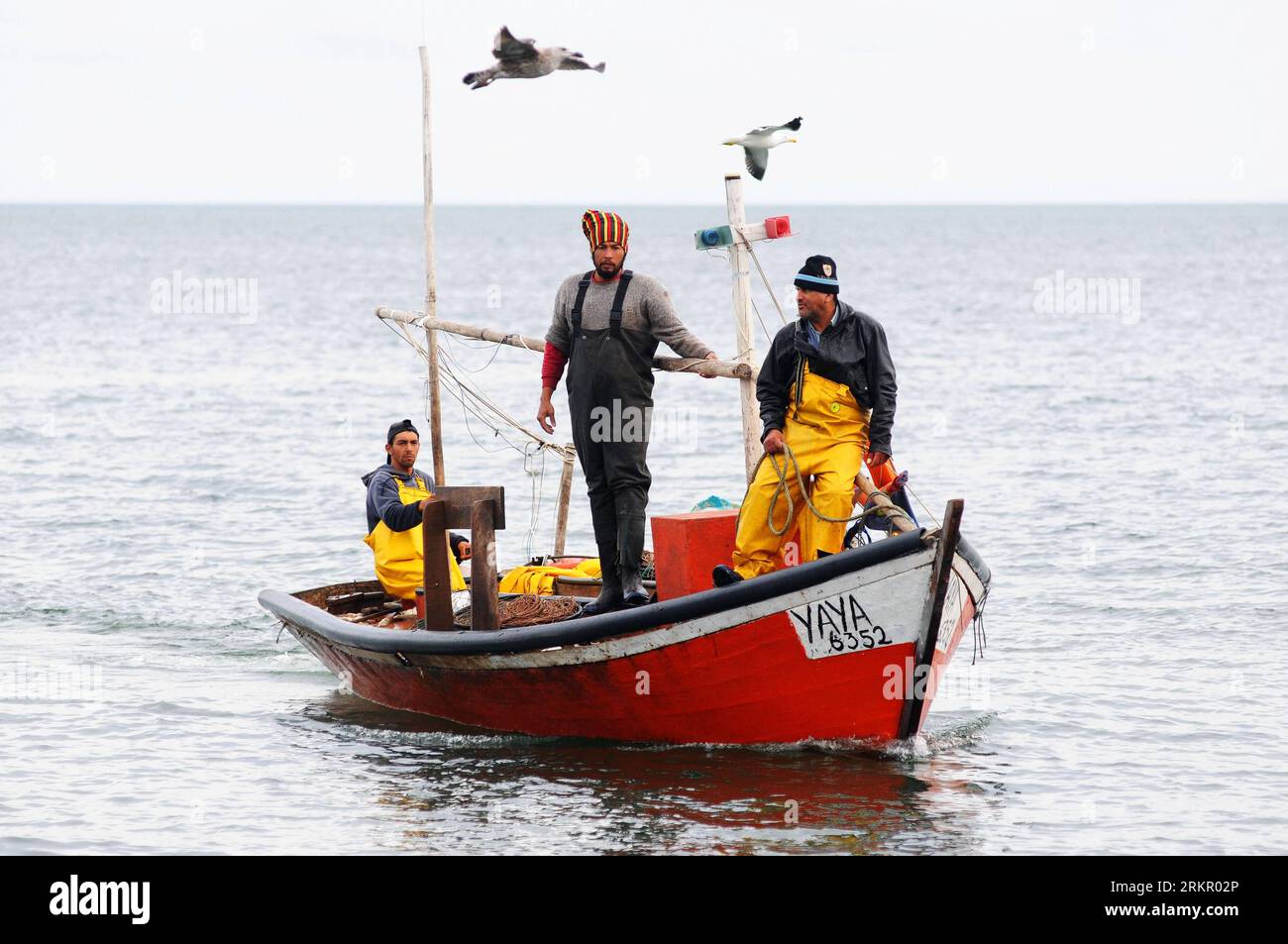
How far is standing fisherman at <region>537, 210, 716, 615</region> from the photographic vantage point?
905cm

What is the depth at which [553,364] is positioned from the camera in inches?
375

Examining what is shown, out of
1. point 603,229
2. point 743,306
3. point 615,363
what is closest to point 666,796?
point 615,363

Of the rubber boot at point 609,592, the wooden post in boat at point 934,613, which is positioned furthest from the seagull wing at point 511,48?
the wooden post in boat at point 934,613

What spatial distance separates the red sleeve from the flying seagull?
1.68 m

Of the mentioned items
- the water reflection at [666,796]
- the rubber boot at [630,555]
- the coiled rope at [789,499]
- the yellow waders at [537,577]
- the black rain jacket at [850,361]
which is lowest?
the water reflection at [666,796]

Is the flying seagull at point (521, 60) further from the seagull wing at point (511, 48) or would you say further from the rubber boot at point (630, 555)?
the rubber boot at point (630, 555)

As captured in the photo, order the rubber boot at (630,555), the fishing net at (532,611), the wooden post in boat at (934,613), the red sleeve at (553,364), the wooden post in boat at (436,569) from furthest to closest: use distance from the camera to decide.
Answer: the fishing net at (532,611) → the wooden post in boat at (436,569) → the red sleeve at (553,364) → the rubber boot at (630,555) → the wooden post in boat at (934,613)

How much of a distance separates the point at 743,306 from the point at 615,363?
89 centimetres

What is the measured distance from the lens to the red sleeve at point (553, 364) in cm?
947

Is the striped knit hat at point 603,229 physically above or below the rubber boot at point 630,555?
above

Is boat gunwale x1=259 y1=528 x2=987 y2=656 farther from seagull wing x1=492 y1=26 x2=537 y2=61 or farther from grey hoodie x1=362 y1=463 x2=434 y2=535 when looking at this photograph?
seagull wing x1=492 y1=26 x2=537 y2=61

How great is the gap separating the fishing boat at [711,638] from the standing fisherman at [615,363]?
17cm

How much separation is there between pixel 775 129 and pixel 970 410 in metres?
21.9
